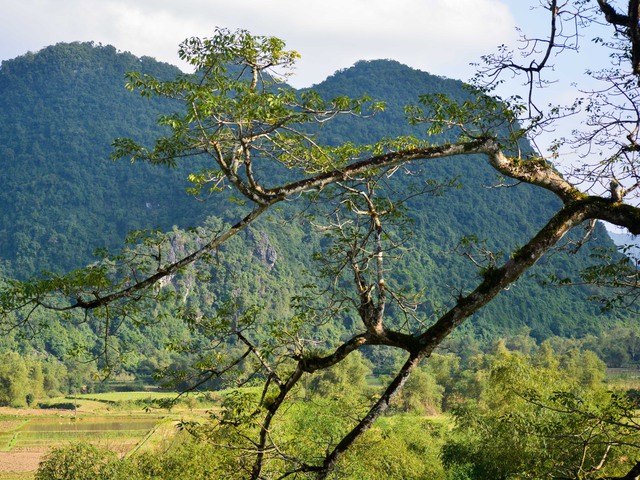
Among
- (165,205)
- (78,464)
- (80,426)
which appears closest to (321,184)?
(78,464)

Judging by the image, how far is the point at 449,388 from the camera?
47.9 metres

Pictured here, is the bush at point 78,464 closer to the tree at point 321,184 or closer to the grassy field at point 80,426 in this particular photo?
the grassy field at point 80,426

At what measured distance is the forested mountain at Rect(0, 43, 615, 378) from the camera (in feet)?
230

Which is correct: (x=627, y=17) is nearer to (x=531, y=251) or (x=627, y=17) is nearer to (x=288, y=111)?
(x=531, y=251)

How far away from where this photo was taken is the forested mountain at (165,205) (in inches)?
2766

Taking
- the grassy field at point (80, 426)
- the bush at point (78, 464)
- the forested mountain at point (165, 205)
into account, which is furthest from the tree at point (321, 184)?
the forested mountain at point (165, 205)

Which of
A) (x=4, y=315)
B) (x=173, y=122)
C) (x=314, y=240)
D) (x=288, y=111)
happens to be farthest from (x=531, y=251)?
(x=314, y=240)

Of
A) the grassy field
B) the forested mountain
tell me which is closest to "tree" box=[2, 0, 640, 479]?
the grassy field

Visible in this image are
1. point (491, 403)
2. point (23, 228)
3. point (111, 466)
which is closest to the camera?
point (111, 466)

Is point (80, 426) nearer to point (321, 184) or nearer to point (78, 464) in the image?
point (78, 464)

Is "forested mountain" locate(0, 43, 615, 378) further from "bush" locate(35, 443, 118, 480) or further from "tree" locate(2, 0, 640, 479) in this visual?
"tree" locate(2, 0, 640, 479)

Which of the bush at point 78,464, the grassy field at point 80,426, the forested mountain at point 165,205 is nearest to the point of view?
the bush at point 78,464

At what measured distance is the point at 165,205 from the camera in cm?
9612

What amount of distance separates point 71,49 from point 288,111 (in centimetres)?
Answer: 13793
